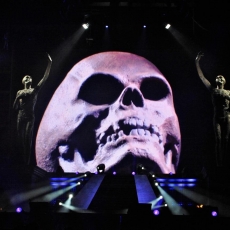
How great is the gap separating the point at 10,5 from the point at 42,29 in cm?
197

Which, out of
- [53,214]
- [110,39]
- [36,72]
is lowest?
[53,214]

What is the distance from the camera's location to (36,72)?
43.6ft

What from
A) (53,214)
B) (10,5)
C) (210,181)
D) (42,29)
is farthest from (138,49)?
(53,214)

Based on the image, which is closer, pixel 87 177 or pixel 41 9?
pixel 87 177

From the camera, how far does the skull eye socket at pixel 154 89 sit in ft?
41.5

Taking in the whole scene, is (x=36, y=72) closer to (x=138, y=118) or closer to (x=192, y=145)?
(x=138, y=118)

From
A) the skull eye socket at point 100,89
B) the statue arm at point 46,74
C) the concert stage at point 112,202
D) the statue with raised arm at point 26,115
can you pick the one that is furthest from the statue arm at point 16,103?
the concert stage at point 112,202

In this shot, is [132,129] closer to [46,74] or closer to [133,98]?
[133,98]

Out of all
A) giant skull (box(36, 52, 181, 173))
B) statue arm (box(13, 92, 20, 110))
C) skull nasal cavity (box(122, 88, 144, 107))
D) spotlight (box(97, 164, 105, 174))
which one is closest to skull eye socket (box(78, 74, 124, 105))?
giant skull (box(36, 52, 181, 173))

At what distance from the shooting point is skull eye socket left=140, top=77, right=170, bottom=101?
41.5 feet

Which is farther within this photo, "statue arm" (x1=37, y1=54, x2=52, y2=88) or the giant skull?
"statue arm" (x1=37, y1=54, x2=52, y2=88)

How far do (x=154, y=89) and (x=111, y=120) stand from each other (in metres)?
1.79

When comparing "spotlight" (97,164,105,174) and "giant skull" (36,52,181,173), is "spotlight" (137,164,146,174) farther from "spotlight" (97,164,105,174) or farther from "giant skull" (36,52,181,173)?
"spotlight" (97,164,105,174)

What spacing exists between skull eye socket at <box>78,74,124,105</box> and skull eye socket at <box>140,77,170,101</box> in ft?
2.44
